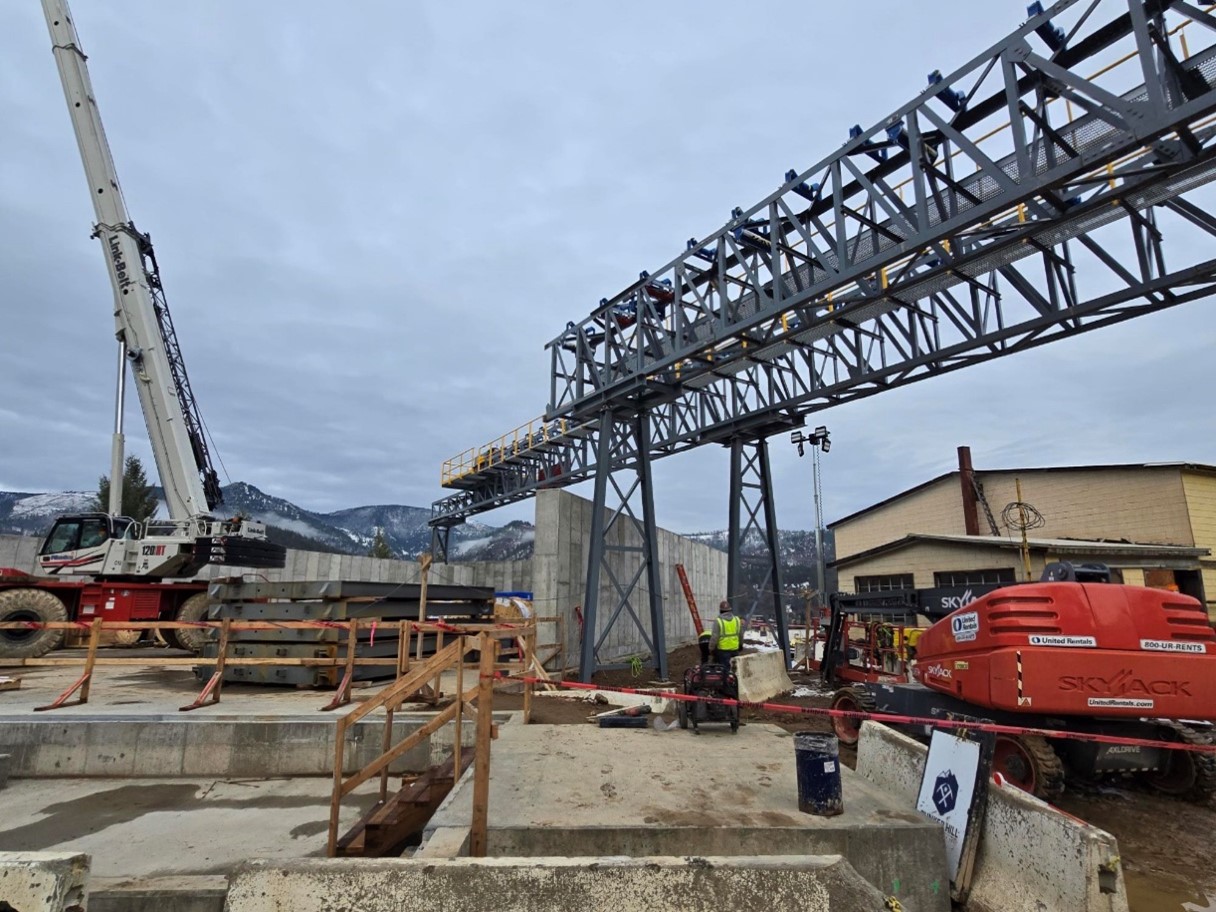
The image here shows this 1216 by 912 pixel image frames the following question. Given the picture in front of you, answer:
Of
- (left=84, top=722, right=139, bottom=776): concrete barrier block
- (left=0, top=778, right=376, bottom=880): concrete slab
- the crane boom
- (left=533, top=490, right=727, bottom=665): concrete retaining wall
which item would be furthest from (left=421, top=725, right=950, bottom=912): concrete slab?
the crane boom

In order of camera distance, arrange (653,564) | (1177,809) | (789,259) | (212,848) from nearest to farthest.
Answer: (212,848) < (1177,809) < (789,259) < (653,564)

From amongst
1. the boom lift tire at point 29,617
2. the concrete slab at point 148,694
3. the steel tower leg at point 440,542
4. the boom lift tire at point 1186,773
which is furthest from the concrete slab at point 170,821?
the steel tower leg at point 440,542

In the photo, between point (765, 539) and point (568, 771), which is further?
point (765, 539)

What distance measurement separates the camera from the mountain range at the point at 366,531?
40.6 meters

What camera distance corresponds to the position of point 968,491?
2709cm

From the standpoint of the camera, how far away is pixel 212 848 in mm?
5402

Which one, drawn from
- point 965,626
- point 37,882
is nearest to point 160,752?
point 37,882

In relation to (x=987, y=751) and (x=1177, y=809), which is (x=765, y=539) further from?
(x=987, y=751)

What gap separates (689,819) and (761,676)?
8599mm

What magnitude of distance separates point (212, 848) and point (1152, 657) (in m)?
8.08

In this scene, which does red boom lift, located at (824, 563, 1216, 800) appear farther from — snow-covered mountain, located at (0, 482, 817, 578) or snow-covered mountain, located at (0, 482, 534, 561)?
snow-covered mountain, located at (0, 482, 534, 561)

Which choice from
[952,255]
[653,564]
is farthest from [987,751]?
[653,564]

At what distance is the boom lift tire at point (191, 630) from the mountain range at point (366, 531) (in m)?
2.26

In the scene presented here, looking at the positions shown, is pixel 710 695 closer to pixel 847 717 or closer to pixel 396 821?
pixel 847 717
